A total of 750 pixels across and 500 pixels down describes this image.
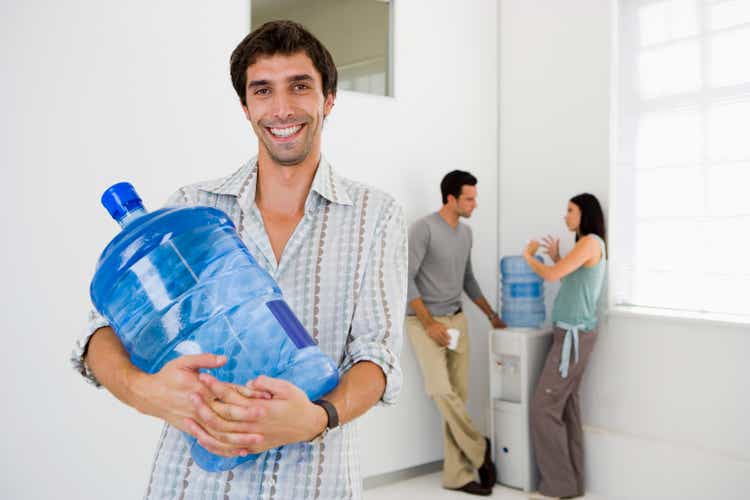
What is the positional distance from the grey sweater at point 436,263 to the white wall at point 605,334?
2.07ft

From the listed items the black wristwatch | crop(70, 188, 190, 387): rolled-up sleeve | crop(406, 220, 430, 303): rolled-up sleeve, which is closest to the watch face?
the black wristwatch

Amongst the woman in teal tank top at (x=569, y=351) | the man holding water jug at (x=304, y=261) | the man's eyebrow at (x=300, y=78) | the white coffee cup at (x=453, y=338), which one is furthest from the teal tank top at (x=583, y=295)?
the man's eyebrow at (x=300, y=78)

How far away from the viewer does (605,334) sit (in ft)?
13.1

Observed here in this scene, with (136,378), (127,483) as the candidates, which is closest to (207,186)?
(136,378)

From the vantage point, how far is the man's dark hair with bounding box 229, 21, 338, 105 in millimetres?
1063

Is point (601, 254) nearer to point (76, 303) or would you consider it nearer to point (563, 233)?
point (563, 233)

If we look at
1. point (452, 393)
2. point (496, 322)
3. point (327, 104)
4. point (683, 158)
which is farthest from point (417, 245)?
point (327, 104)

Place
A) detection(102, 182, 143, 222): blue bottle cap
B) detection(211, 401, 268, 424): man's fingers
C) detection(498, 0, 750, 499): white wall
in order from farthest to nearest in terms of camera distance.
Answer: detection(498, 0, 750, 499): white wall, detection(102, 182, 143, 222): blue bottle cap, detection(211, 401, 268, 424): man's fingers

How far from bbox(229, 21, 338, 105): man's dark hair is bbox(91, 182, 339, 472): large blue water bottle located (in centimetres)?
26

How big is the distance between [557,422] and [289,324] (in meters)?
3.25

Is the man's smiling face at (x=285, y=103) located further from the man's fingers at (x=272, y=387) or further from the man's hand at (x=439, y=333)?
the man's hand at (x=439, y=333)

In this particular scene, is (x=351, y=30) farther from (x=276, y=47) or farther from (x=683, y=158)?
(x=276, y=47)

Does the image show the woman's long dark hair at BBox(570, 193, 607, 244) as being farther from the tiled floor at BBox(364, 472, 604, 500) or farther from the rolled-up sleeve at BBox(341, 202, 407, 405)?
the rolled-up sleeve at BBox(341, 202, 407, 405)

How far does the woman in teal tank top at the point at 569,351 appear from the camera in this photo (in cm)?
374
